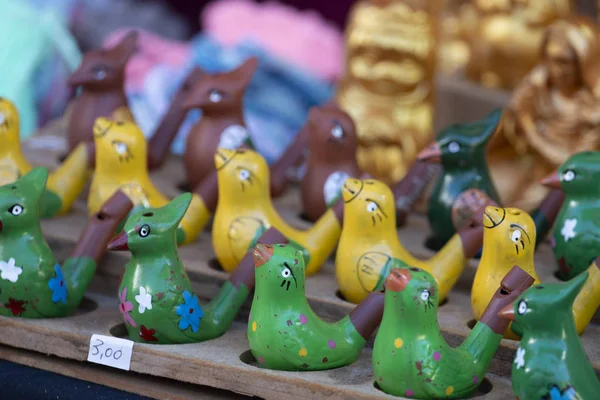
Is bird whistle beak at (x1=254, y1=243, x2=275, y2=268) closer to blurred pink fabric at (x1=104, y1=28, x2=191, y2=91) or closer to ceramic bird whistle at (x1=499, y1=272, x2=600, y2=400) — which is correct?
ceramic bird whistle at (x1=499, y1=272, x2=600, y2=400)

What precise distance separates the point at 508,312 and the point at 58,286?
805mm

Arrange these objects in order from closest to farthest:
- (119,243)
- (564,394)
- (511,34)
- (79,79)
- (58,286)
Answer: (564,394)
(119,243)
(58,286)
(79,79)
(511,34)

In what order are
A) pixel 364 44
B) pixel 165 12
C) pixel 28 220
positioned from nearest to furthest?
pixel 28 220 → pixel 364 44 → pixel 165 12

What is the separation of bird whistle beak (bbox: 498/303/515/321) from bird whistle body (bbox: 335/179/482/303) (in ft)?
1.21

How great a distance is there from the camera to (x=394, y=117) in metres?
2.76

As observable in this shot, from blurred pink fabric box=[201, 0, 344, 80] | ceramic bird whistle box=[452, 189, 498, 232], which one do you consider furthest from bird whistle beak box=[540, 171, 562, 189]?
blurred pink fabric box=[201, 0, 344, 80]

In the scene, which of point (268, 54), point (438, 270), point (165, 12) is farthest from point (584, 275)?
point (165, 12)

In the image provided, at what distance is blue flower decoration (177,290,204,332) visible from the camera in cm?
181

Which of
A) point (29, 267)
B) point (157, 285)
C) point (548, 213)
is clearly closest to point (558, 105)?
point (548, 213)

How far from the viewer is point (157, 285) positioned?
70.6 inches

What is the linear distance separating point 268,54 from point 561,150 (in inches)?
41.0

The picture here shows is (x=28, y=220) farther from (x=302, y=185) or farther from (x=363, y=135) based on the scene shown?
(x=363, y=135)

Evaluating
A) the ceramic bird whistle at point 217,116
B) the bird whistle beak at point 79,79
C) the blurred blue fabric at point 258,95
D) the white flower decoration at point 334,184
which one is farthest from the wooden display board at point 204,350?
the blurred blue fabric at point 258,95

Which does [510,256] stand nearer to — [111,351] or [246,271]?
[246,271]
